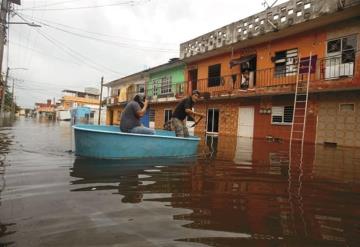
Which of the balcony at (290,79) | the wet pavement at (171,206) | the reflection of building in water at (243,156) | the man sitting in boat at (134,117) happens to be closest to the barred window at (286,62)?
the balcony at (290,79)

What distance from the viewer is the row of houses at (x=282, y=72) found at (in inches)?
587

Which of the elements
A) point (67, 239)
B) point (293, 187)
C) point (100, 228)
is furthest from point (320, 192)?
point (67, 239)

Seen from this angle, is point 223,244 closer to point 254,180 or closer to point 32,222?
point 32,222

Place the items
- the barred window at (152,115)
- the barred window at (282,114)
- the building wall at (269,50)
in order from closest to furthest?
the building wall at (269,50) < the barred window at (282,114) < the barred window at (152,115)

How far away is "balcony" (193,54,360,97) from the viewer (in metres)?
14.8

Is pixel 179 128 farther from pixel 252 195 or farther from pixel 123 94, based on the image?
pixel 123 94

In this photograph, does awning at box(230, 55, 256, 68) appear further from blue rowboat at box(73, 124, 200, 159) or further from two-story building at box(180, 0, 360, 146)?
blue rowboat at box(73, 124, 200, 159)

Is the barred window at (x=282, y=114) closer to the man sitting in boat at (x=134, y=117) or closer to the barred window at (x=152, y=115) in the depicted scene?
the man sitting in boat at (x=134, y=117)

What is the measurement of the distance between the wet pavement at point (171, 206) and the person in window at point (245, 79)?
1404cm

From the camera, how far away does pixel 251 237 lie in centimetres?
291

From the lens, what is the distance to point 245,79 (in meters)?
20.5

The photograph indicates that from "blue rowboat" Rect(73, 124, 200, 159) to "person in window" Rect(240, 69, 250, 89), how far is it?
13.0 m

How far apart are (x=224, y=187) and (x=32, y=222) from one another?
2.63m

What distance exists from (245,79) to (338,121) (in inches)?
258
